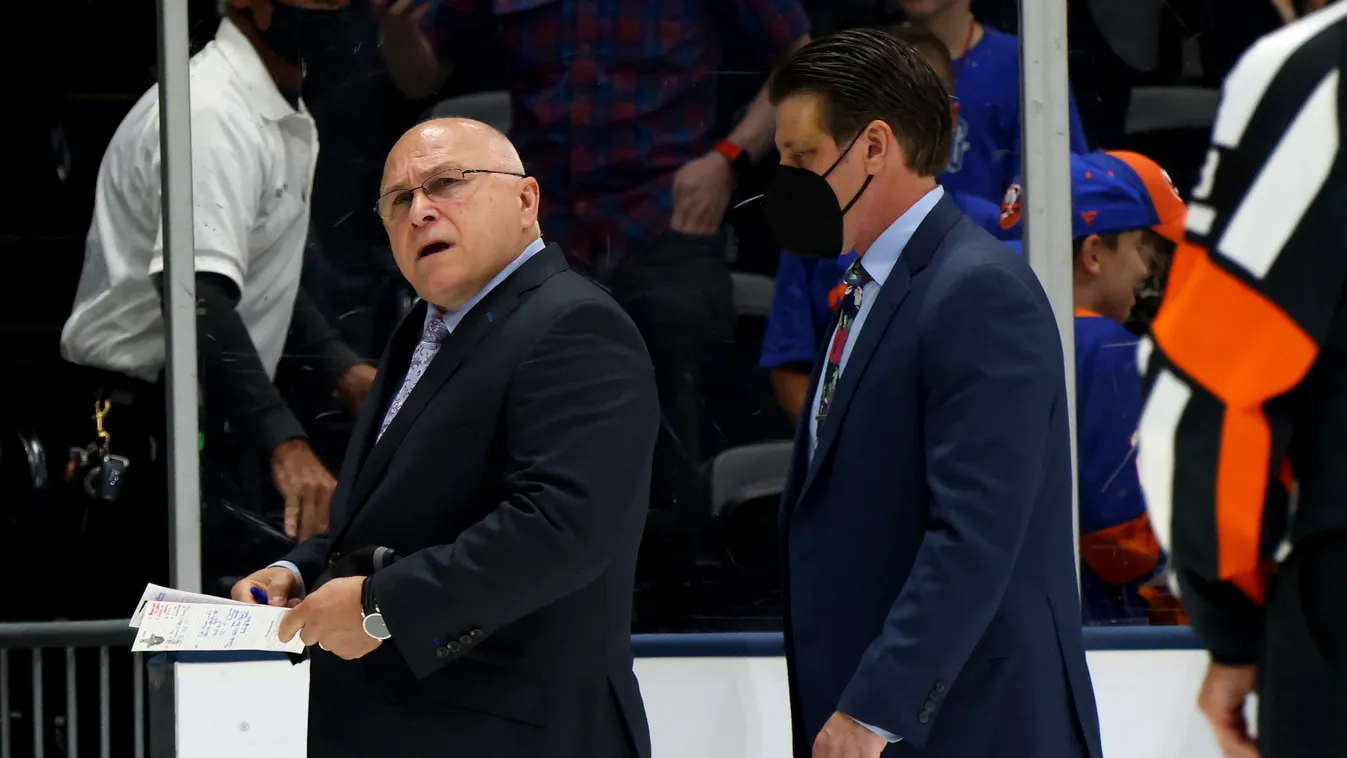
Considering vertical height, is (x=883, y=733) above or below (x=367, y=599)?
below

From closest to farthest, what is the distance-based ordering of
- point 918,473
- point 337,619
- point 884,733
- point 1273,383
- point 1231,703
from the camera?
point 1273,383, point 1231,703, point 884,733, point 918,473, point 337,619

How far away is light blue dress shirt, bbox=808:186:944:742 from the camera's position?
2.21 meters

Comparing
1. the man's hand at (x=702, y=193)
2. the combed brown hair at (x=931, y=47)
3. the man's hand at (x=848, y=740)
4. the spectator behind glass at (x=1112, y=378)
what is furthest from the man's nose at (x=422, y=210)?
the spectator behind glass at (x=1112, y=378)

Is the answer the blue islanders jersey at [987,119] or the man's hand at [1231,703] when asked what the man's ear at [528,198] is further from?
the blue islanders jersey at [987,119]

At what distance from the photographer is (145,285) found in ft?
12.7

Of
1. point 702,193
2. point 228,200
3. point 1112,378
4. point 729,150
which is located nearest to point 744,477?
point 702,193

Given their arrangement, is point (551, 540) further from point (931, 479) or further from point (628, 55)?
point (628, 55)

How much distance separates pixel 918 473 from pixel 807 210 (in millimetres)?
477

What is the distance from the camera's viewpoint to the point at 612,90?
378 cm

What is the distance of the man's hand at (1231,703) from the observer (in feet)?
4.96

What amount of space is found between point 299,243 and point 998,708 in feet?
7.83

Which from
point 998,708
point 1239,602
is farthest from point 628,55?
point 1239,602

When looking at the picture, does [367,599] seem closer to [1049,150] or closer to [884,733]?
[884,733]

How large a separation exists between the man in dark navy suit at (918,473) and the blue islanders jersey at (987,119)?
154cm
